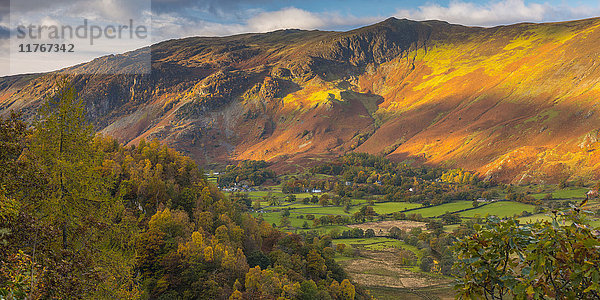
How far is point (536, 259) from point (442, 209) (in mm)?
121200

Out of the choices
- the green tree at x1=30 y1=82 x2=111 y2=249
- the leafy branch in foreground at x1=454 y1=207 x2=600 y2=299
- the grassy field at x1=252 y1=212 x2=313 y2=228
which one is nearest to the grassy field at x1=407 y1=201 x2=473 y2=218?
the grassy field at x1=252 y1=212 x2=313 y2=228

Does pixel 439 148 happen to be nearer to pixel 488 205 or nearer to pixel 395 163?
pixel 395 163

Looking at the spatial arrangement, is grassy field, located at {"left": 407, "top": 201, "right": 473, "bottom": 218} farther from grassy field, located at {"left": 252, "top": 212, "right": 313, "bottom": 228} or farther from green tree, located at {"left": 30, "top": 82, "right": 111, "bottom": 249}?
green tree, located at {"left": 30, "top": 82, "right": 111, "bottom": 249}

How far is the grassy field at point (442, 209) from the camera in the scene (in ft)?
371

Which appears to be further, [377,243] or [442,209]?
[442,209]

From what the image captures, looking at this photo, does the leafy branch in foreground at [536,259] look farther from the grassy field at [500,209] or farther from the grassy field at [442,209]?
the grassy field at [442,209]

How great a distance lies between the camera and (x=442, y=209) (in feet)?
385

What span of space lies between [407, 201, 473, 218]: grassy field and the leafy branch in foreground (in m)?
112

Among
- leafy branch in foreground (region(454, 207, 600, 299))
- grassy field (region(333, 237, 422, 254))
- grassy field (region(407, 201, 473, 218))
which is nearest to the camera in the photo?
leafy branch in foreground (region(454, 207, 600, 299))

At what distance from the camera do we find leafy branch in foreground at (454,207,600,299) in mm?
5051

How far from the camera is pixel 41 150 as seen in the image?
590 inches

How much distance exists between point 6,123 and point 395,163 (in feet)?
586

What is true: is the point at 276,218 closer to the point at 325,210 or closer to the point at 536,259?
the point at 325,210

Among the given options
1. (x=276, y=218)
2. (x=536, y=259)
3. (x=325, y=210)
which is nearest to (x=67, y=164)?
(x=536, y=259)
